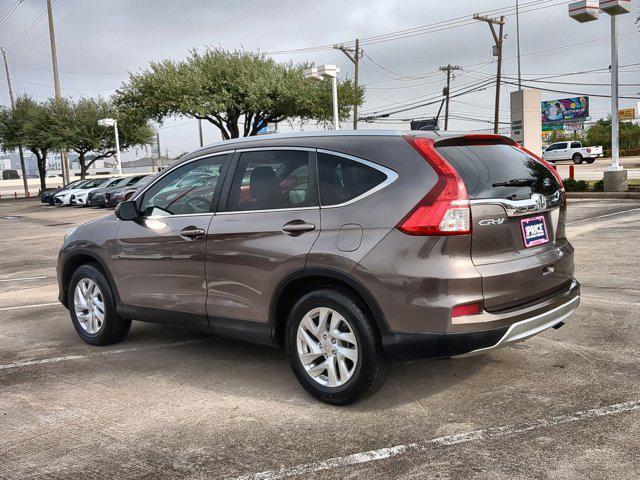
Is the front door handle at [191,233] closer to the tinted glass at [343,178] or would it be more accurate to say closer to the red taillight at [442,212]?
the tinted glass at [343,178]

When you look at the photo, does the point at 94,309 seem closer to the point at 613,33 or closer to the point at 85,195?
the point at 613,33

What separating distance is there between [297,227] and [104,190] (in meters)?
28.8

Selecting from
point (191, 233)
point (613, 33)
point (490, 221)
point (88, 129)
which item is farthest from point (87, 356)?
point (88, 129)

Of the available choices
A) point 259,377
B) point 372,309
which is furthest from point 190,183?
point 372,309

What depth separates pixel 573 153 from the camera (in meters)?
49.7

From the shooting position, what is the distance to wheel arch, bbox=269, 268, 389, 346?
A: 3748 mm

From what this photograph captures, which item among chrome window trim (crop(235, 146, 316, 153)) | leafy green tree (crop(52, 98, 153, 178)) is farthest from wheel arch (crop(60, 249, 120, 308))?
leafy green tree (crop(52, 98, 153, 178))

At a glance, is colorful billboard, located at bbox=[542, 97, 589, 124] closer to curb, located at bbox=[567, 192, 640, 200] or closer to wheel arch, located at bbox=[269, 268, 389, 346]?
curb, located at bbox=[567, 192, 640, 200]

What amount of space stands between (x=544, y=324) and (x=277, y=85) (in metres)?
33.1

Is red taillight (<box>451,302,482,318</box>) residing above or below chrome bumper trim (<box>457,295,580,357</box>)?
above

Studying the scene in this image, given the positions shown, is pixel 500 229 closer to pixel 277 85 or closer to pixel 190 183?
pixel 190 183

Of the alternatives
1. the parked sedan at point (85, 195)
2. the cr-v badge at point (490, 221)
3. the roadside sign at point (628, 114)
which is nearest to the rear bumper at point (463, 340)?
the cr-v badge at point (490, 221)

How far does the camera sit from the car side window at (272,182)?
420cm

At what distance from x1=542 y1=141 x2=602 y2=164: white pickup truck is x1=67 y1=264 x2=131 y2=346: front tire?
48032 mm
